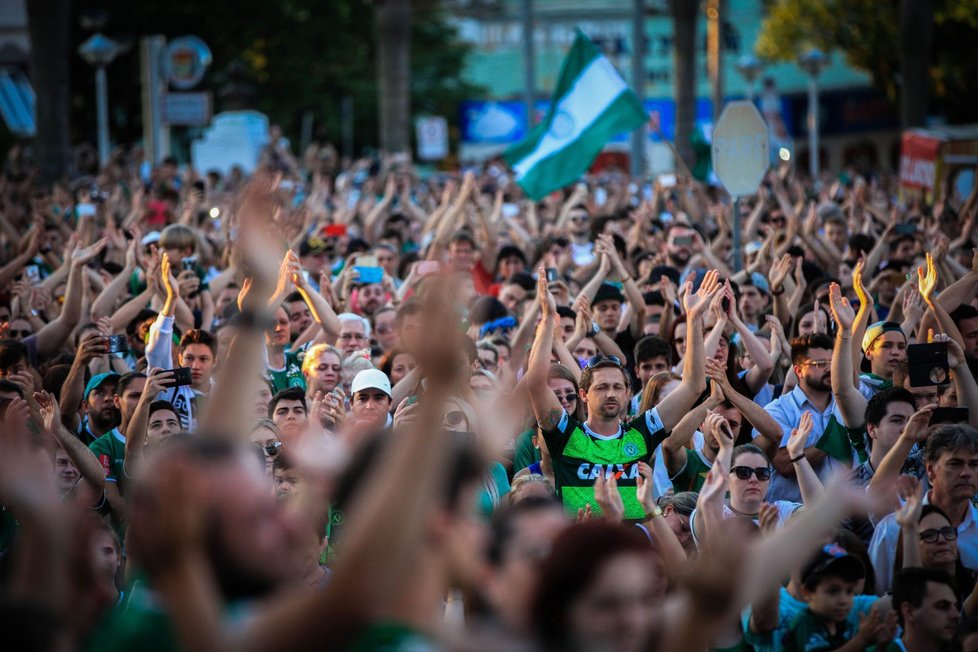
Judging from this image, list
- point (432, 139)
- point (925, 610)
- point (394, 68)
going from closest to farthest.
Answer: point (925, 610)
point (394, 68)
point (432, 139)

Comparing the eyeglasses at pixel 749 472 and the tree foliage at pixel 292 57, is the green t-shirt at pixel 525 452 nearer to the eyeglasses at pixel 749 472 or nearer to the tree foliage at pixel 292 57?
the eyeglasses at pixel 749 472

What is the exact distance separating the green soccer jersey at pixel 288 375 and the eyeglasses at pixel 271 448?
204cm

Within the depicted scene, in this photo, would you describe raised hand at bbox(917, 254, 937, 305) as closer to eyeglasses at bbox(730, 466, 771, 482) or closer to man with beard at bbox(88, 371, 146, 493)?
eyeglasses at bbox(730, 466, 771, 482)

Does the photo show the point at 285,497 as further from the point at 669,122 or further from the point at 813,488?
the point at 669,122

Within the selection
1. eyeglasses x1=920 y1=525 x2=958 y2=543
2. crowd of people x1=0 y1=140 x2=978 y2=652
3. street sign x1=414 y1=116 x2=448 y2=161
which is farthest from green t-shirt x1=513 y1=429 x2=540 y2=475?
street sign x1=414 y1=116 x2=448 y2=161

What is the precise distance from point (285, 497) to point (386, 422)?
143 centimetres

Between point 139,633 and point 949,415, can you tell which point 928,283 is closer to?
point 949,415

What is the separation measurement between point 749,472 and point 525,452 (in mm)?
1540

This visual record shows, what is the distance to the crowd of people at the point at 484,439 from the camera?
8.69 feet

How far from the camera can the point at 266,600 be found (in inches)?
107

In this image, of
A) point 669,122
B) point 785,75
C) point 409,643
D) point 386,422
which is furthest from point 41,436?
point 785,75

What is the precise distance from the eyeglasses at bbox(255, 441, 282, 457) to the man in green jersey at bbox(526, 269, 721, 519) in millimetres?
1188

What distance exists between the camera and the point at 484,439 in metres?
3.07

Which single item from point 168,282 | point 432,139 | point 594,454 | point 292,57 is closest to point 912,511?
point 594,454
